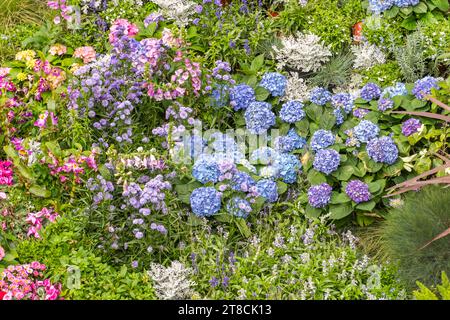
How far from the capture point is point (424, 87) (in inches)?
204

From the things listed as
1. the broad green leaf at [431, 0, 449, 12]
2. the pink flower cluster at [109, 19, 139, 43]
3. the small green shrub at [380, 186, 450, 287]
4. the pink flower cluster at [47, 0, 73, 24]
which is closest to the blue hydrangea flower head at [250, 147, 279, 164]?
the small green shrub at [380, 186, 450, 287]

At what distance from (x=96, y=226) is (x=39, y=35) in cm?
222

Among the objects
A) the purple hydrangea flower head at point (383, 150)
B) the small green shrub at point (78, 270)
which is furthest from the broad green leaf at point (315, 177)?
the small green shrub at point (78, 270)

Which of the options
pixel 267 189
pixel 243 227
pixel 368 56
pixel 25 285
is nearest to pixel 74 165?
pixel 25 285

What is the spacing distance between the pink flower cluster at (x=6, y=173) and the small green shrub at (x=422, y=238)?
2.52 m

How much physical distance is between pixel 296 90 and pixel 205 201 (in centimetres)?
139

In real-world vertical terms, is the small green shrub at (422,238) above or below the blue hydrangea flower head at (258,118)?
below

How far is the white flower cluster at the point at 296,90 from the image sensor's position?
558 centimetres

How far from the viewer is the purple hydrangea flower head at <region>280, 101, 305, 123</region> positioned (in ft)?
17.4

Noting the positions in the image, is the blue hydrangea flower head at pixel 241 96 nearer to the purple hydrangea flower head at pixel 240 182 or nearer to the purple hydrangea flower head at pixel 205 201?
the purple hydrangea flower head at pixel 240 182

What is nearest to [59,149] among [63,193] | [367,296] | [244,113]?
[63,193]

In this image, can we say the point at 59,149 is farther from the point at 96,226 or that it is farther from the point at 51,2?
the point at 51,2

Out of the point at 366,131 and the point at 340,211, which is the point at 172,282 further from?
the point at 366,131

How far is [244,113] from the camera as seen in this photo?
17.9ft
